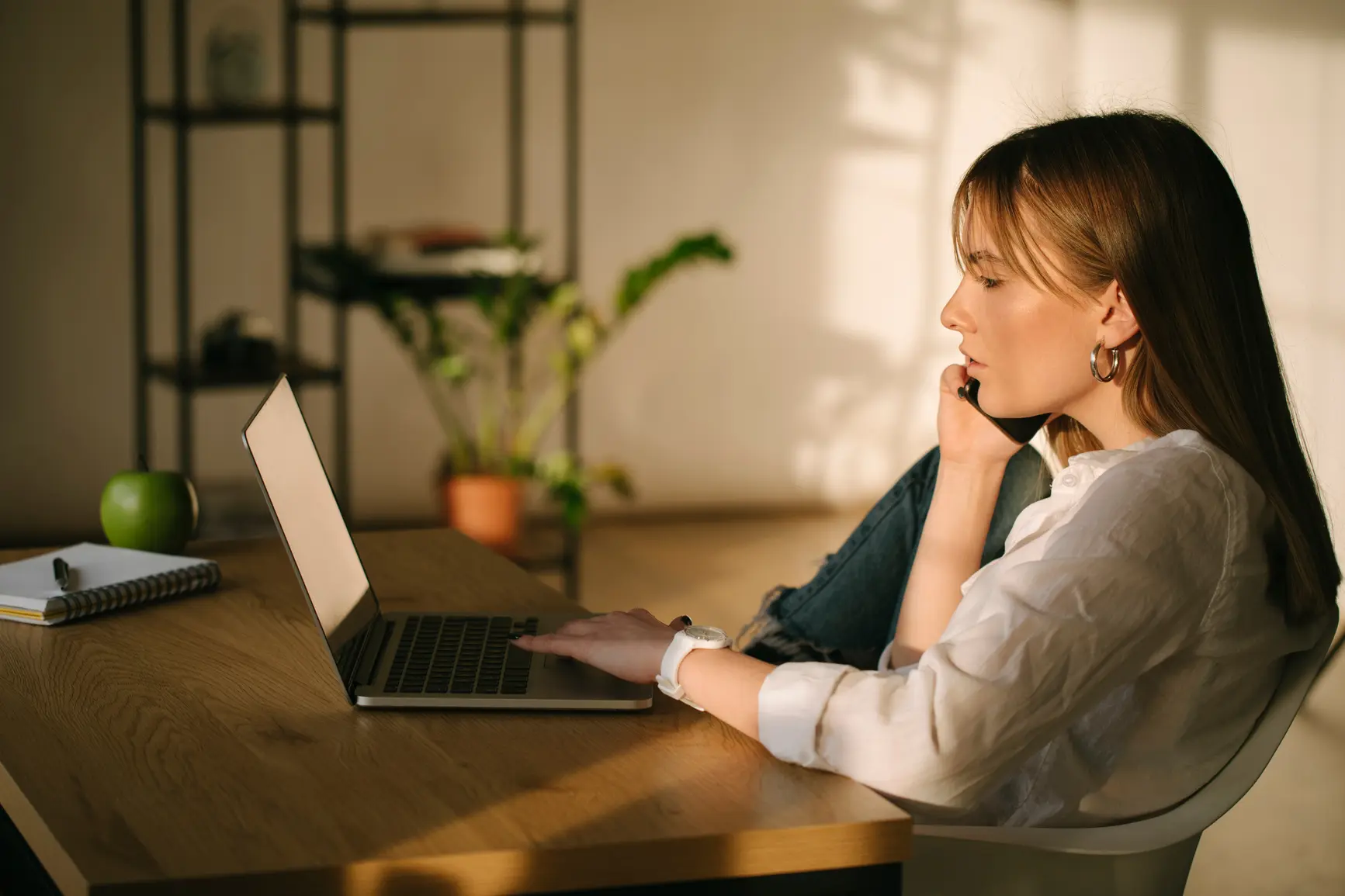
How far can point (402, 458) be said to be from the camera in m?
5.07

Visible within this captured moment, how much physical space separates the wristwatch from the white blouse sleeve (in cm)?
9

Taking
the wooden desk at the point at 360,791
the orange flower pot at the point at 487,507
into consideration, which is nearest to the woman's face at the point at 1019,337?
the wooden desk at the point at 360,791

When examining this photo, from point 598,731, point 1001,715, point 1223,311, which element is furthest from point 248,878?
point 1223,311

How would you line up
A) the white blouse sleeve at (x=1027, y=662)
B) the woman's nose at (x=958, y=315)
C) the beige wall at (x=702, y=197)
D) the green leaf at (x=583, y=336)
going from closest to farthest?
the white blouse sleeve at (x=1027, y=662)
the woman's nose at (x=958, y=315)
the green leaf at (x=583, y=336)
the beige wall at (x=702, y=197)

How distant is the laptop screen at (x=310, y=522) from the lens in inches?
51.1

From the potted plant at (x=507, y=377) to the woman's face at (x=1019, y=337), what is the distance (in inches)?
107

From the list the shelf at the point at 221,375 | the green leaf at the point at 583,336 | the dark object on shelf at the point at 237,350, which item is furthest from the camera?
the green leaf at the point at 583,336

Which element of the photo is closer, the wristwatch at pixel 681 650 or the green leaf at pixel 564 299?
the wristwatch at pixel 681 650

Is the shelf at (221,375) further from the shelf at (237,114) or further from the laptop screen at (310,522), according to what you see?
the laptop screen at (310,522)

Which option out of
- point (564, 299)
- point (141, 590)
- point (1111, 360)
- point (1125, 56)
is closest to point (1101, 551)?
point (1111, 360)

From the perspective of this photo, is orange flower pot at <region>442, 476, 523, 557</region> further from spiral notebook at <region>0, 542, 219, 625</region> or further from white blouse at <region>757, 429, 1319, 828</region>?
white blouse at <region>757, 429, 1319, 828</region>

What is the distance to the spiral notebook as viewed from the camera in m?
1.52

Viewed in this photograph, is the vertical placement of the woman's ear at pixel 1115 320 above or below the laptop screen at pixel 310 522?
above

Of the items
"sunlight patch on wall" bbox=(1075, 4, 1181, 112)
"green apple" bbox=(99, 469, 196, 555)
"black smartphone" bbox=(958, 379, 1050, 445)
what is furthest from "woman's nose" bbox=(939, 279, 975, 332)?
"sunlight patch on wall" bbox=(1075, 4, 1181, 112)
